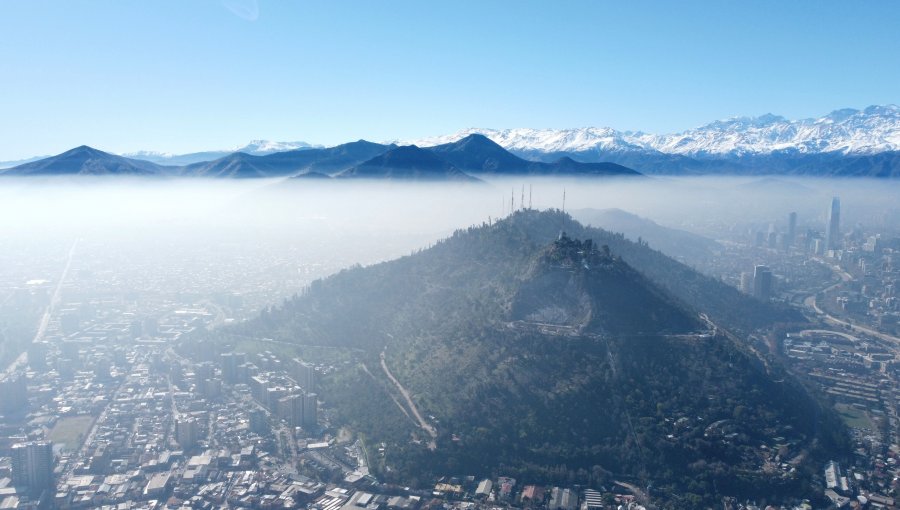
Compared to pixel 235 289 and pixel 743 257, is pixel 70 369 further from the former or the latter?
pixel 743 257

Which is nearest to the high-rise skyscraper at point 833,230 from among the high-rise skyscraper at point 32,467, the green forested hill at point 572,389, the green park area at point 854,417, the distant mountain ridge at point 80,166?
the green park area at point 854,417

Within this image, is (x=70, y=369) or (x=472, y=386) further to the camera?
(x=70, y=369)

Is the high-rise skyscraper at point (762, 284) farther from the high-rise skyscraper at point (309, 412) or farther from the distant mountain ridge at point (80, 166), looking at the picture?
the distant mountain ridge at point (80, 166)

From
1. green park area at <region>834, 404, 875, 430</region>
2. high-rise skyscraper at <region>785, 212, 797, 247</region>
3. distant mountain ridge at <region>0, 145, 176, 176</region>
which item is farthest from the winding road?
distant mountain ridge at <region>0, 145, 176, 176</region>

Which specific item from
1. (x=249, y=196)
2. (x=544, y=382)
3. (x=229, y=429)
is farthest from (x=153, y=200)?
(x=544, y=382)

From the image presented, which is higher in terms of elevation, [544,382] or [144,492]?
[544,382]

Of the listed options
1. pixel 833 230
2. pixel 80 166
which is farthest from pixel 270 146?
pixel 833 230

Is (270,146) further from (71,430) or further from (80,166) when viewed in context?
(71,430)
